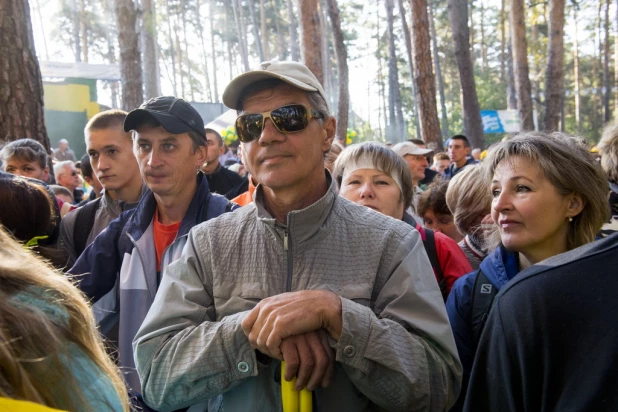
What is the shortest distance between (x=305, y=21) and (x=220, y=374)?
39.6 feet

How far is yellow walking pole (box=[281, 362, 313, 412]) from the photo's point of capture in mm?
1815

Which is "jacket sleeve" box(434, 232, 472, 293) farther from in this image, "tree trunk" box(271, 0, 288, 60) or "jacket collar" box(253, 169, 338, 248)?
"tree trunk" box(271, 0, 288, 60)

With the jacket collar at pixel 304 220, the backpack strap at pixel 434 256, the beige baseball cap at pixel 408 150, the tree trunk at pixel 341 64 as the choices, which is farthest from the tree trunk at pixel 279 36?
the jacket collar at pixel 304 220

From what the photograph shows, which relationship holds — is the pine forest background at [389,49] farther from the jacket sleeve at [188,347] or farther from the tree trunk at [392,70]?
the jacket sleeve at [188,347]

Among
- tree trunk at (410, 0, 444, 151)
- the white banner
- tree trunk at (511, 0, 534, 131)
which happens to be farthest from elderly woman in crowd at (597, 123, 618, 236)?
the white banner

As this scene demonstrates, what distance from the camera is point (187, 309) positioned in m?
1.96

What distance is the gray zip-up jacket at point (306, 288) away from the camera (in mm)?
1819

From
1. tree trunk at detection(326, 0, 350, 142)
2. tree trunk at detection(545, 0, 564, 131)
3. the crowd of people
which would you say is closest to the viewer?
the crowd of people

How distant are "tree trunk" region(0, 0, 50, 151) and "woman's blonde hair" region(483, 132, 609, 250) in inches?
189

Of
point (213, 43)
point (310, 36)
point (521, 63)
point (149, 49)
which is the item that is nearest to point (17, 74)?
point (310, 36)

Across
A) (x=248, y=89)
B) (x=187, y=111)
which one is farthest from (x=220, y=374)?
(x=187, y=111)

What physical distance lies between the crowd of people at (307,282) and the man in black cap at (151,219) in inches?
0.4

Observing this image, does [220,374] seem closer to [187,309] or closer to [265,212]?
[187,309]

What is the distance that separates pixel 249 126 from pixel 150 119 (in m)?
1.16
